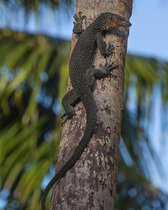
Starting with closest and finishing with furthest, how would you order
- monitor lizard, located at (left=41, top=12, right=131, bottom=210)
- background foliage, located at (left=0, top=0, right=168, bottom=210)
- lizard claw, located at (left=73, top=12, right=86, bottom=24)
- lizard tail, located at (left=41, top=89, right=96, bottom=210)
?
1. lizard tail, located at (left=41, top=89, right=96, bottom=210)
2. monitor lizard, located at (left=41, top=12, right=131, bottom=210)
3. lizard claw, located at (left=73, top=12, right=86, bottom=24)
4. background foliage, located at (left=0, top=0, right=168, bottom=210)

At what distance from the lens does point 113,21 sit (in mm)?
3951

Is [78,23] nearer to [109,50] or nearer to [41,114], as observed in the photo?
[109,50]

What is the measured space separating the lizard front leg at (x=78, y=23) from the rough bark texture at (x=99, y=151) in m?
0.16

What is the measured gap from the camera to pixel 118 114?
3461 millimetres

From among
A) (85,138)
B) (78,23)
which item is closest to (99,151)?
(85,138)

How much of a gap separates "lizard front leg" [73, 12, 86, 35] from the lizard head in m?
0.13

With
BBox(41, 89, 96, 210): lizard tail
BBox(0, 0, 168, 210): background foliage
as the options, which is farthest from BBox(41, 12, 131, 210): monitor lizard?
BBox(0, 0, 168, 210): background foliage

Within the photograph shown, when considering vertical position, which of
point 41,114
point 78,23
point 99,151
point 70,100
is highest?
point 78,23

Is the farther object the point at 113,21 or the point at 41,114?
the point at 41,114

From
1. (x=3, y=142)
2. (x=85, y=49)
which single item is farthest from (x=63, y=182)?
(x=3, y=142)

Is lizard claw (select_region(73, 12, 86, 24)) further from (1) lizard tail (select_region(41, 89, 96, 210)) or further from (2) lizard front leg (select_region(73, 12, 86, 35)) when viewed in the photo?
(1) lizard tail (select_region(41, 89, 96, 210))

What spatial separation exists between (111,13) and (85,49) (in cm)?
40

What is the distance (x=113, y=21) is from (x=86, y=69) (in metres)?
0.37

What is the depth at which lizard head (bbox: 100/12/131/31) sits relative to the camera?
12.8 feet
